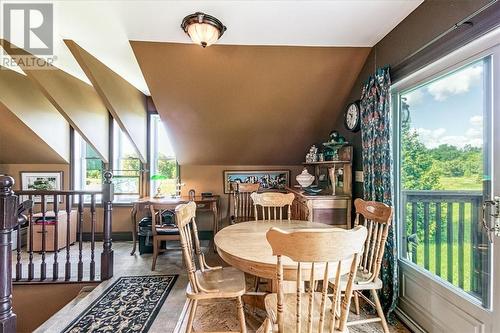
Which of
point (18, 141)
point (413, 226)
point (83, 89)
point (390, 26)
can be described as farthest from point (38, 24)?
point (413, 226)

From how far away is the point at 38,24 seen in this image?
8.34ft

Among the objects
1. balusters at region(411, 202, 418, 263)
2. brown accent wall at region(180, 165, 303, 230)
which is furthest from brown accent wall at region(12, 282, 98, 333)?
balusters at region(411, 202, 418, 263)

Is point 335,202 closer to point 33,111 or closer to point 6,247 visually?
point 6,247

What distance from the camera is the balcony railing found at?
1.64 meters

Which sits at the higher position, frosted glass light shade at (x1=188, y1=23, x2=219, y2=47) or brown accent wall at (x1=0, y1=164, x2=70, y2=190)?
frosted glass light shade at (x1=188, y1=23, x2=219, y2=47)

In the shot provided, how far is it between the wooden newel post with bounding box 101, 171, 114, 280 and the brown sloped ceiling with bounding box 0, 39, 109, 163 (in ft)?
5.09

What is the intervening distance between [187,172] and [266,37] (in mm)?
2800

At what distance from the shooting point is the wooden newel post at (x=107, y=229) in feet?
9.68

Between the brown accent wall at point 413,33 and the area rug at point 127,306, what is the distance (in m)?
2.43

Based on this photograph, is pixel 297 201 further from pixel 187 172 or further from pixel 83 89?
pixel 83 89

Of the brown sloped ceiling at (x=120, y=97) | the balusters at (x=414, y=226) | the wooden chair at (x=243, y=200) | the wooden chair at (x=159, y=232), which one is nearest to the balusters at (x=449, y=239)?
the balusters at (x=414, y=226)

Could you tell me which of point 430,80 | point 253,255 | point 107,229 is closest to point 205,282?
point 253,255

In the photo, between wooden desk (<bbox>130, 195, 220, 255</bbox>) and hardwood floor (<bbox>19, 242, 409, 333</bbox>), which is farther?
wooden desk (<bbox>130, 195, 220, 255</bbox>)

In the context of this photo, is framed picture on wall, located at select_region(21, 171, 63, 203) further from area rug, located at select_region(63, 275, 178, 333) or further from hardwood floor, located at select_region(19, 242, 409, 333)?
area rug, located at select_region(63, 275, 178, 333)
